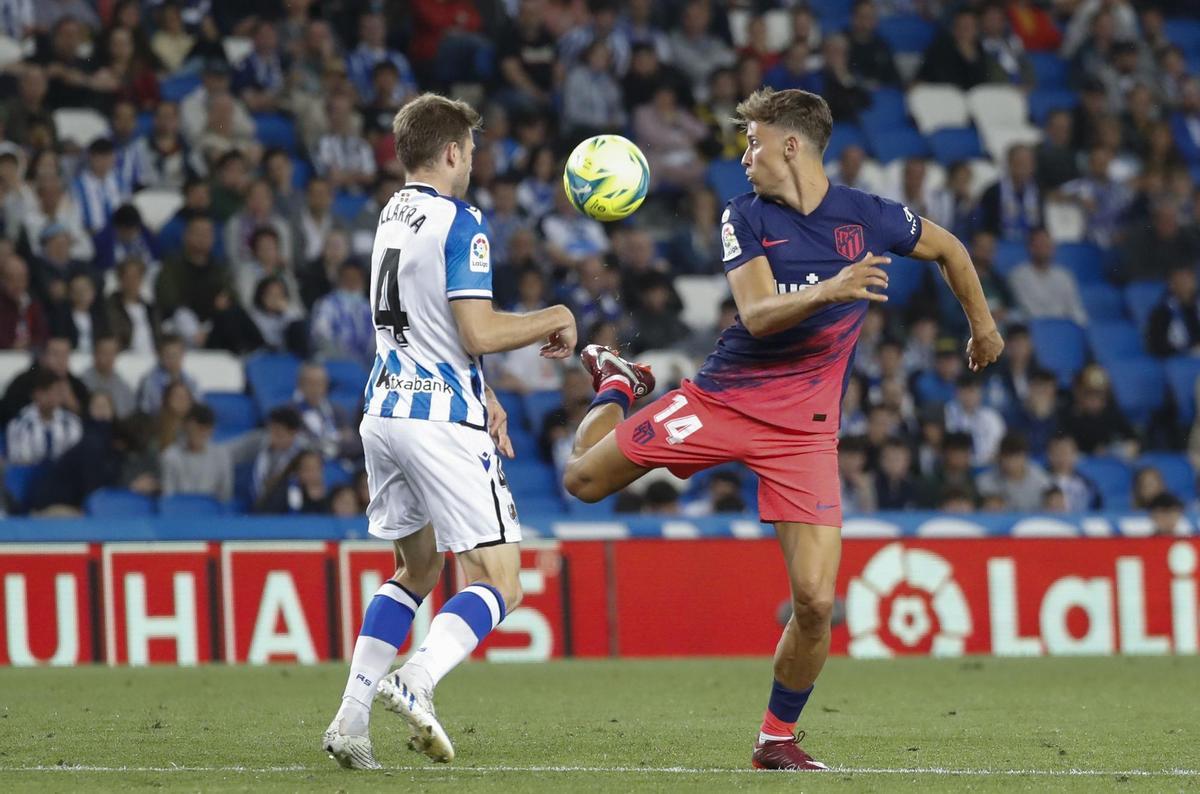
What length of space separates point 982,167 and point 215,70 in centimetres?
758

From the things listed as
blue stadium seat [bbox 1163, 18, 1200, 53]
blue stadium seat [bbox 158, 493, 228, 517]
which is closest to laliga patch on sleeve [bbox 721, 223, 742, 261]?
blue stadium seat [bbox 158, 493, 228, 517]

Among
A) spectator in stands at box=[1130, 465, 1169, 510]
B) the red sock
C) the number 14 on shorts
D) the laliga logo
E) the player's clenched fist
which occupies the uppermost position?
the player's clenched fist

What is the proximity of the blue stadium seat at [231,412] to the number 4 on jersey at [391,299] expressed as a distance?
825cm

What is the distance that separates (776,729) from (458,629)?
4.14 feet

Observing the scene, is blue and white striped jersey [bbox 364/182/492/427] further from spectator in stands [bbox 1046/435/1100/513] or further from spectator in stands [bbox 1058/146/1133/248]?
spectator in stands [bbox 1058/146/1133/248]

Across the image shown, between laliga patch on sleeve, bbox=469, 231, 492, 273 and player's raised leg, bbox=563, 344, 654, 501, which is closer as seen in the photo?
laliga patch on sleeve, bbox=469, 231, 492, 273

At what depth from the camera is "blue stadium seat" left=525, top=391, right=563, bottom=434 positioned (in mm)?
15242

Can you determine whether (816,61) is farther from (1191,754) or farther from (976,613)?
→ (1191,754)

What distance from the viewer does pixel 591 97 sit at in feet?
57.1

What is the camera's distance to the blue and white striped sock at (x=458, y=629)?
6.39m

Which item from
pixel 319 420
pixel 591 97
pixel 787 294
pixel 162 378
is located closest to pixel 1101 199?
pixel 591 97

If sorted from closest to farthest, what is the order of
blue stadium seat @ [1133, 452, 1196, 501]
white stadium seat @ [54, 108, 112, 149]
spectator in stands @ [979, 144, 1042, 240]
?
1. blue stadium seat @ [1133, 452, 1196, 501]
2. white stadium seat @ [54, 108, 112, 149]
3. spectator in stands @ [979, 144, 1042, 240]

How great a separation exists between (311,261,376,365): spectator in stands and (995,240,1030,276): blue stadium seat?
20.3 feet

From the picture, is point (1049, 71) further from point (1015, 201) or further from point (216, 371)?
point (216, 371)
